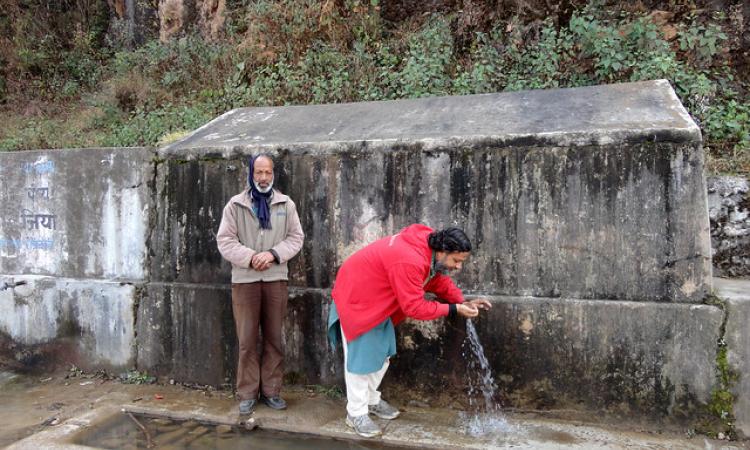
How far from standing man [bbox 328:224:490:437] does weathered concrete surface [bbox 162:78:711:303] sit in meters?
0.56

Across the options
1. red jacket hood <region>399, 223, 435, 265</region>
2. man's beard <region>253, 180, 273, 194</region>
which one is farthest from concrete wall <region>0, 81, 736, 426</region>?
red jacket hood <region>399, 223, 435, 265</region>

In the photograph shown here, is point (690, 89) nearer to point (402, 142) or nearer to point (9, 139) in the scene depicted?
point (402, 142)

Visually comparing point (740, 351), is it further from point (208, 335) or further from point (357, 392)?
point (208, 335)

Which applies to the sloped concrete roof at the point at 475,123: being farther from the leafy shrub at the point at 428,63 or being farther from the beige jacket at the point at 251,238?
the leafy shrub at the point at 428,63

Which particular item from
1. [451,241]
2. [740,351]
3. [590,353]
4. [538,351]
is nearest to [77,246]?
[451,241]

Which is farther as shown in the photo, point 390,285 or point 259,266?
point 259,266

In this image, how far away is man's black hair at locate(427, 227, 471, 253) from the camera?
3.35 metres

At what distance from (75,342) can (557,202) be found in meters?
4.13

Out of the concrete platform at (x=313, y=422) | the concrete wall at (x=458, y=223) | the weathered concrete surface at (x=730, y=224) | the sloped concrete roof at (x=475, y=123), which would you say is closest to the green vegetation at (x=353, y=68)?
the weathered concrete surface at (x=730, y=224)

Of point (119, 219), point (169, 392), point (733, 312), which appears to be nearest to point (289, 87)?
point (119, 219)

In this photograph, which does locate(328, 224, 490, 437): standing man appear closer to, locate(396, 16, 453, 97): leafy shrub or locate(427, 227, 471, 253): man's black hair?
locate(427, 227, 471, 253): man's black hair

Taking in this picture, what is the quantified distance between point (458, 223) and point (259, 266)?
1391 mm

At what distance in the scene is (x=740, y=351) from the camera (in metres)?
3.54

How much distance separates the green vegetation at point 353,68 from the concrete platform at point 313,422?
263 centimetres
